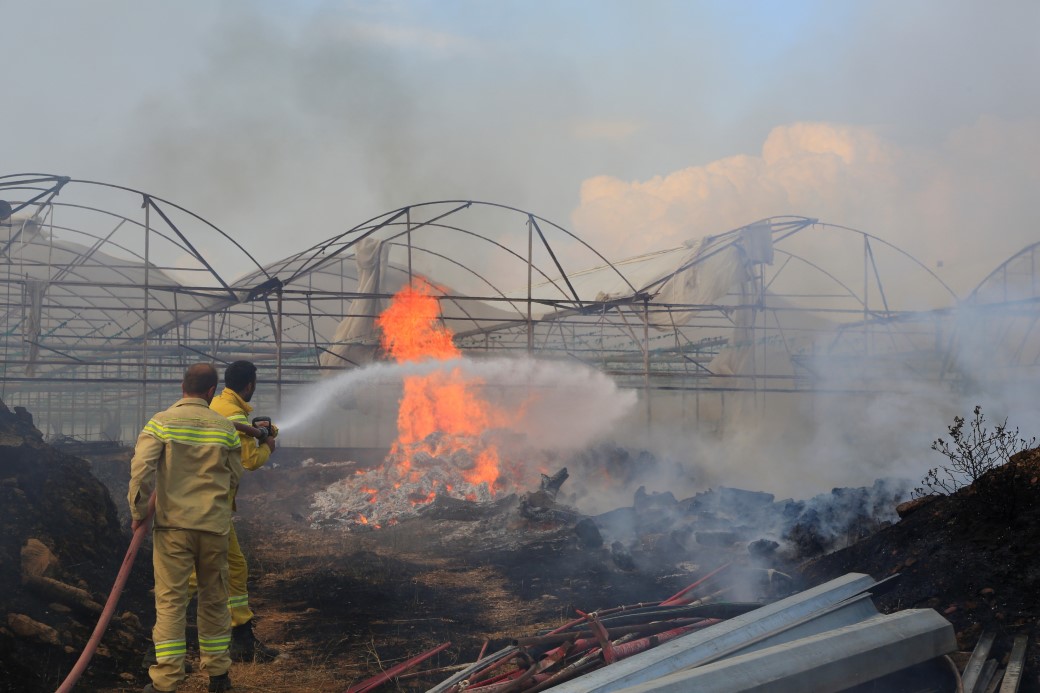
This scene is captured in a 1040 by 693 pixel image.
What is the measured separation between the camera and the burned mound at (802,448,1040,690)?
18.5ft

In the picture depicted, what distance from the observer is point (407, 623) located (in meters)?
7.66

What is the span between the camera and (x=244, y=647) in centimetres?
635

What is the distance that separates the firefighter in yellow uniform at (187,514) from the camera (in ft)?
16.3

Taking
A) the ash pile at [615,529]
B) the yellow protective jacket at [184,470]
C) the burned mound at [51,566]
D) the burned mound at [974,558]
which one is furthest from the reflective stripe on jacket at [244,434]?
the burned mound at [974,558]

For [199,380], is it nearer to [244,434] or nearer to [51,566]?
[244,434]

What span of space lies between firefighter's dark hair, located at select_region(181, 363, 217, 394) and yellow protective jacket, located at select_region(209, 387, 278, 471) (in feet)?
1.65

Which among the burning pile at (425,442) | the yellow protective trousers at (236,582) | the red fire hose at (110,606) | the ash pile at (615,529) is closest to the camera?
the red fire hose at (110,606)


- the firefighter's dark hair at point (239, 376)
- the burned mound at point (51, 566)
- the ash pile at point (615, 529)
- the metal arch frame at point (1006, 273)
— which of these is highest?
the metal arch frame at point (1006, 273)

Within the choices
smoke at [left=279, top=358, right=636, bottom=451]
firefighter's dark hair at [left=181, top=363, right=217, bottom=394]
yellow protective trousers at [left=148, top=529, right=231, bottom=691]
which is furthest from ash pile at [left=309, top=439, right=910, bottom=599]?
firefighter's dark hair at [left=181, top=363, right=217, bottom=394]

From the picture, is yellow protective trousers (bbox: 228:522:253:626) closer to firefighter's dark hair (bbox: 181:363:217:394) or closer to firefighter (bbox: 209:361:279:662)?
firefighter (bbox: 209:361:279:662)

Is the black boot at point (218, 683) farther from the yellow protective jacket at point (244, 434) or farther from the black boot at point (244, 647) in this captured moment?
the yellow protective jacket at point (244, 434)

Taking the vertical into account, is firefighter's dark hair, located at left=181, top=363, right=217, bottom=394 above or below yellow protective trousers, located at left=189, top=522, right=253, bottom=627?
above

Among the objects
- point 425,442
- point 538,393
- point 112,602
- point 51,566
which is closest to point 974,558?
point 112,602

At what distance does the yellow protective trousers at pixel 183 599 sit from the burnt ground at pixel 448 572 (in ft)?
1.76
